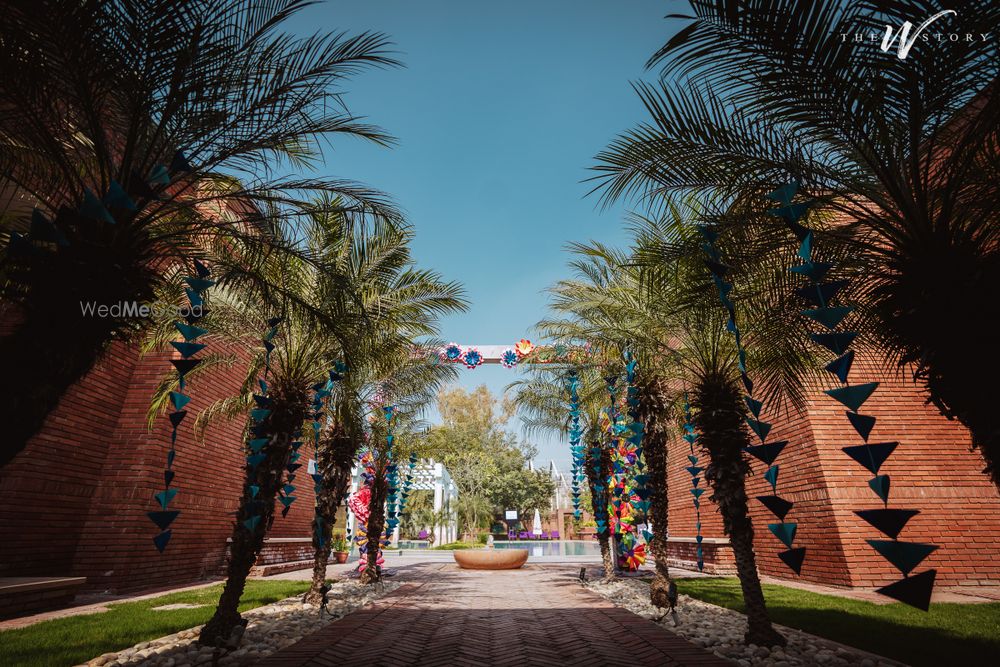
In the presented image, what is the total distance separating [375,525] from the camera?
407 inches

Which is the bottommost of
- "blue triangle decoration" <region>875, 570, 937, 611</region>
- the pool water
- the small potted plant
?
the pool water

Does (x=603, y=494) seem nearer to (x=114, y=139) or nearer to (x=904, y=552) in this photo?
(x=904, y=552)

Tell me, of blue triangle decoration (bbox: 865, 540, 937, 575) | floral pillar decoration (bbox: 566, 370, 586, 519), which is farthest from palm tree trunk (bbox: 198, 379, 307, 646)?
floral pillar decoration (bbox: 566, 370, 586, 519)

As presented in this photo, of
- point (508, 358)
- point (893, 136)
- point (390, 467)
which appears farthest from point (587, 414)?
point (893, 136)

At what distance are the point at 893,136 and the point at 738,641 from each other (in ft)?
16.7

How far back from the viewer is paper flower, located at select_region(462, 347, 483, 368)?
46.3ft

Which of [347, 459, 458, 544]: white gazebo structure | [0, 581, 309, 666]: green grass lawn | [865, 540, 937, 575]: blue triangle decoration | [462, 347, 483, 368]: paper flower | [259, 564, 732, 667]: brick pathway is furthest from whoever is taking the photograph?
[347, 459, 458, 544]: white gazebo structure

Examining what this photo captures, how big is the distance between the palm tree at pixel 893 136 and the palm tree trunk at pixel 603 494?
802 centimetres

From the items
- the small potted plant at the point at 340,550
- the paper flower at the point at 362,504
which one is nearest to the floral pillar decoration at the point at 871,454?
the paper flower at the point at 362,504

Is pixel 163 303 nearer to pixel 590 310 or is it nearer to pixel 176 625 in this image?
pixel 176 625

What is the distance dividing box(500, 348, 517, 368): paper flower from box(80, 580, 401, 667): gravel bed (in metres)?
7.81

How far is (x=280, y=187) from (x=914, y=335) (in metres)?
5.82

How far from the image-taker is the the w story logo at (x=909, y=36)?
3240mm

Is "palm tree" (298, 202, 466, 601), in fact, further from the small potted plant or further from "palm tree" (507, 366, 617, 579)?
the small potted plant
